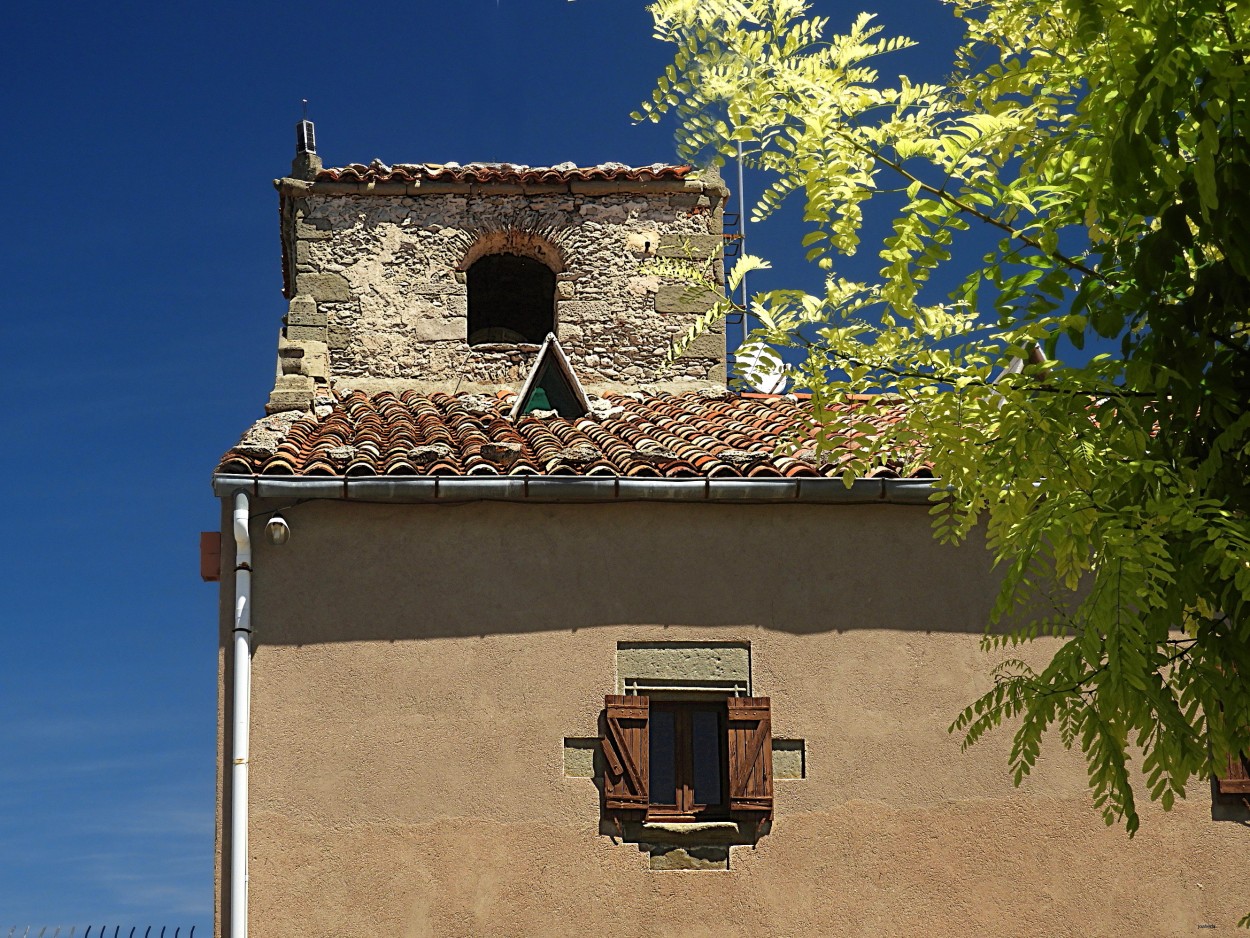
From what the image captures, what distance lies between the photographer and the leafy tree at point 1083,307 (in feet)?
14.4

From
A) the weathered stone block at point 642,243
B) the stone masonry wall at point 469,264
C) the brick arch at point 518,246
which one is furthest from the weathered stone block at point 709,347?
the brick arch at point 518,246

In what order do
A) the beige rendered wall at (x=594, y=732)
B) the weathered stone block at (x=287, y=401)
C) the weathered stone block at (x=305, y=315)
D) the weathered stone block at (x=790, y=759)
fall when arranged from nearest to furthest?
the beige rendered wall at (x=594, y=732)
the weathered stone block at (x=790, y=759)
the weathered stone block at (x=287, y=401)
the weathered stone block at (x=305, y=315)

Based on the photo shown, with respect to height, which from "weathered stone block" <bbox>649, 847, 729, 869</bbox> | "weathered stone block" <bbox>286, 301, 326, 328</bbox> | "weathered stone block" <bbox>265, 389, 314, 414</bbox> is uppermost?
"weathered stone block" <bbox>286, 301, 326, 328</bbox>

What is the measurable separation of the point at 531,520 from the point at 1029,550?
14.2 feet

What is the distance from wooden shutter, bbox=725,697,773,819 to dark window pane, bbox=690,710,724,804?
175 millimetres

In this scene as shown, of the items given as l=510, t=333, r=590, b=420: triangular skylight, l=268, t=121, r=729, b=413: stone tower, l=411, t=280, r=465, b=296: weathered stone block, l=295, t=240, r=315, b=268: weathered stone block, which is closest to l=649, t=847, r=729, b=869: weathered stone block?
l=510, t=333, r=590, b=420: triangular skylight

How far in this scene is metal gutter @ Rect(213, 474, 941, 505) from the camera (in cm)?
850

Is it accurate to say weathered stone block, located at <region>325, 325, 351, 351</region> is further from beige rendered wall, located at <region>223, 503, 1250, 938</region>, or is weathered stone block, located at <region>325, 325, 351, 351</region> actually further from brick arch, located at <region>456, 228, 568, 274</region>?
beige rendered wall, located at <region>223, 503, 1250, 938</region>

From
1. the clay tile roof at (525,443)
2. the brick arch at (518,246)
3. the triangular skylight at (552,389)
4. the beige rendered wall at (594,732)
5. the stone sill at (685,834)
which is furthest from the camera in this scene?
the brick arch at (518,246)

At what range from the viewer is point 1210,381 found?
462 centimetres

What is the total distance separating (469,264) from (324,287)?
1.27m

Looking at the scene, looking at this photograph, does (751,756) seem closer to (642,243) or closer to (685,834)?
(685,834)

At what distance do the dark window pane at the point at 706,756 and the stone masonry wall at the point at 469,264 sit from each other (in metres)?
4.49

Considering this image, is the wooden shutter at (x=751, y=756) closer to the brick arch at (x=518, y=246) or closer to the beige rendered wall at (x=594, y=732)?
the beige rendered wall at (x=594, y=732)
